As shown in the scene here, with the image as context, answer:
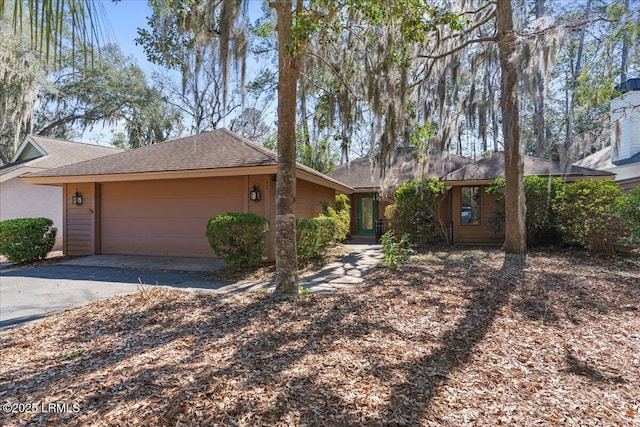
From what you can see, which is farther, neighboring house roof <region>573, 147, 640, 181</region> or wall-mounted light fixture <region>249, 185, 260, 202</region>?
neighboring house roof <region>573, 147, 640, 181</region>

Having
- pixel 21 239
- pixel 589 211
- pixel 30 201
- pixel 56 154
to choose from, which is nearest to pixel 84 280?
pixel 21 239

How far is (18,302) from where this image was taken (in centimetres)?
538

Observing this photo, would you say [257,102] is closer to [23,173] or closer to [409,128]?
[23,173]

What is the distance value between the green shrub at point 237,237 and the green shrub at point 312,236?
→ 88cm

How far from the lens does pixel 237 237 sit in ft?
23.1

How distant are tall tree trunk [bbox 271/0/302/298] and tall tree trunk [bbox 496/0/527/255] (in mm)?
5791

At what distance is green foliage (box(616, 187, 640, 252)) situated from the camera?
6.48m

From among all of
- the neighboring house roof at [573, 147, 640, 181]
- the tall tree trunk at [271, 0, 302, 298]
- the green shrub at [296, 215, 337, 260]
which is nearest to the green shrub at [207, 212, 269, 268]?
the green shrub at [296, 215, 337, 260]

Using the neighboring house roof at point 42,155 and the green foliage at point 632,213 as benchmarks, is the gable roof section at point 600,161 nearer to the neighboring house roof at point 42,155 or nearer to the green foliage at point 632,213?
the green foliage at point 632,213

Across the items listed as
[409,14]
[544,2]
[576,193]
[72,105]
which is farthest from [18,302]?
[544,2]

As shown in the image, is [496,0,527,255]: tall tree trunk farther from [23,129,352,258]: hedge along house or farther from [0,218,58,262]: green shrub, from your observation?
[0,218,58,262]: green shrub

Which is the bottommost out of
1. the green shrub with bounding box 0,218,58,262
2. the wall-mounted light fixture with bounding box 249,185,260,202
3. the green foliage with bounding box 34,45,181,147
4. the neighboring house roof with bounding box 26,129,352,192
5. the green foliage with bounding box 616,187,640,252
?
the green shrub with bounding box 0,218,58,262

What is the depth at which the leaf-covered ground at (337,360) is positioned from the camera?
2.30m

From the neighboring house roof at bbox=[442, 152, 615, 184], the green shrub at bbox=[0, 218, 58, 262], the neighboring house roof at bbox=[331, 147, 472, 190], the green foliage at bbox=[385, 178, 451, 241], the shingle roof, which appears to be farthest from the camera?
the neighboring house roof at bbox=[331, 147, 472, 190]
